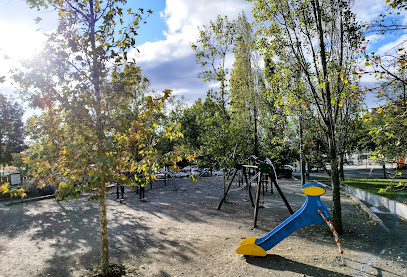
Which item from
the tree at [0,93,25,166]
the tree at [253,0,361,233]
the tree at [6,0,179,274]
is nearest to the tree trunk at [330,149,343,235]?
the tree at [253,0,361,233]

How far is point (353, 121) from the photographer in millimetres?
7855

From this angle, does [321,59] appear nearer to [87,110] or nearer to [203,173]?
[87,110]

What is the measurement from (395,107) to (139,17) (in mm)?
4611

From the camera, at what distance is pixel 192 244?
7.12m

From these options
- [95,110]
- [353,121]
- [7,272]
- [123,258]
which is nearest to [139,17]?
[95,110]

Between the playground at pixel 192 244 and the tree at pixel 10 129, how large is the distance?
1350 centimetres

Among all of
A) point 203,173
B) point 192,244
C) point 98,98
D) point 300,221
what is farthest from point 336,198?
point 203,173

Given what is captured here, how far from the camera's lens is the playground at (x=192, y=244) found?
5379 mm

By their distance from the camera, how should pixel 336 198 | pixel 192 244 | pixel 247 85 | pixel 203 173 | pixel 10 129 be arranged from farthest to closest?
1. pixel 203 173
2. pixel 10 129
3. pixel 247 85
4. pixel 336 198
5. pixel 192 244

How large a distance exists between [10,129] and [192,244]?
22.9 meters

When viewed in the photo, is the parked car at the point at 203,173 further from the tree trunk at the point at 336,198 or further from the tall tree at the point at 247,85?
the tree trunk at the point at 336,198

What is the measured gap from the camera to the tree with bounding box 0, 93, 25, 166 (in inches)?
899

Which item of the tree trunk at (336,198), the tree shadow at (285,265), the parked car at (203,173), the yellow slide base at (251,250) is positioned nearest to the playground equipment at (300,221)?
the yellow slide base at (251,250)

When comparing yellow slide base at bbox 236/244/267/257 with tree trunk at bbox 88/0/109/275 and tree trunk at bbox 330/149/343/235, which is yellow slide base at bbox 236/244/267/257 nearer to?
tree trunk at bbox 88/0/109/275
